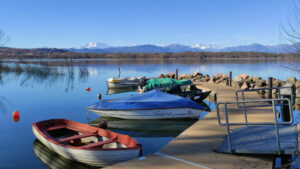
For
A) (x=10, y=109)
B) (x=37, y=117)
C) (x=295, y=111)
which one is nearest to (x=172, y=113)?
(x=37, y=117)

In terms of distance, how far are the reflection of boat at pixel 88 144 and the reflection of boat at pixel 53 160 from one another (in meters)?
0.26

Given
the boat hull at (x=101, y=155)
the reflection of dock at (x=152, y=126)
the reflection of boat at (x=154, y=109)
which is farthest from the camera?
the reflection of boat at (x=154, y=109)

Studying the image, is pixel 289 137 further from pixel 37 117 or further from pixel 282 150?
pixel 37 117

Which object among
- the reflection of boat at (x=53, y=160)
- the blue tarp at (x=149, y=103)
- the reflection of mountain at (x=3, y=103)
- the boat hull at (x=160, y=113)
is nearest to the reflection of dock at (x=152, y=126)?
the boat hull at (x=160, y=113)

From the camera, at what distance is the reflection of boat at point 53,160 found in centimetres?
707

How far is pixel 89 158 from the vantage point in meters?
6.45

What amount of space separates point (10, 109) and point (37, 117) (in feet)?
12.0

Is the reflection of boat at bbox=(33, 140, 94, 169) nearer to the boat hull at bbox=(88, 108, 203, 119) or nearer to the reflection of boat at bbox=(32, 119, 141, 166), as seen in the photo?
the reflection of boat at bbox=(32, 119, 141, 166)

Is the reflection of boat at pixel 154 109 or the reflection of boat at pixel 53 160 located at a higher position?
the reflection of boat at pixel 154 109

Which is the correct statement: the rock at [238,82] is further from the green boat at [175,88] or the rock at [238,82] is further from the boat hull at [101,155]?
the boat hull at [101,155]

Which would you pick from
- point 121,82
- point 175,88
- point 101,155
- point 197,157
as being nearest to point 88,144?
point 101,155

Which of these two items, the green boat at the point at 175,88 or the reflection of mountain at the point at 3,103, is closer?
the reflection of mountain at the point at 3,103

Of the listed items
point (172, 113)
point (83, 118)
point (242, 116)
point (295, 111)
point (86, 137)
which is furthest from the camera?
point (295, 111)

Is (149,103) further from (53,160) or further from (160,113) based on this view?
(53,160)
